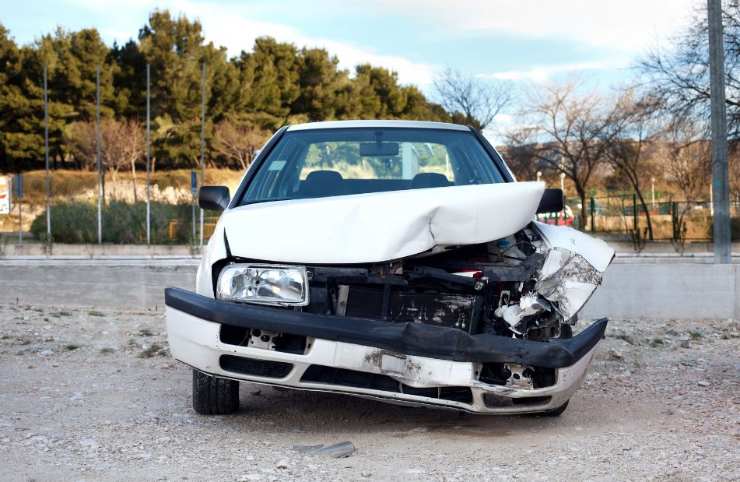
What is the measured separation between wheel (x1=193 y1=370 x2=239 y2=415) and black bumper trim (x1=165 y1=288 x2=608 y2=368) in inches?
34.5

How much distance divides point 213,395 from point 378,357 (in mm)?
1317

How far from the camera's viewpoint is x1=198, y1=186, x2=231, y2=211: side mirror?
5.83m

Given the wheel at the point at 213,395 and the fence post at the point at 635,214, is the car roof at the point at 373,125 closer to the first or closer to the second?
the wheel at the point at 213,395

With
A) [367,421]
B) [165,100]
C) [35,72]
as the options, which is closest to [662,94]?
[367,421]

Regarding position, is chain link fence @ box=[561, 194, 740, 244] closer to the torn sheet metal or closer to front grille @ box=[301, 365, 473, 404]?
the torn sheet metal

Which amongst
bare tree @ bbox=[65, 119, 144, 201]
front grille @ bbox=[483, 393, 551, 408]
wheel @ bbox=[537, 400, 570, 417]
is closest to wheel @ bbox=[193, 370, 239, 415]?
front grille @ bbox=[483, 393, 551, 408]

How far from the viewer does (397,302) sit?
470 cm

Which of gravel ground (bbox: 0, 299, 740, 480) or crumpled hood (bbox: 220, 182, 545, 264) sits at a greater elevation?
crumpled hood (bbox: 220, 182, 545, 264)

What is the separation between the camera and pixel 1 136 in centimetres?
5091

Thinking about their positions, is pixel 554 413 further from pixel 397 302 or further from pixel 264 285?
pixel 264 285

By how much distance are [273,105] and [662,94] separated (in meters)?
35.9

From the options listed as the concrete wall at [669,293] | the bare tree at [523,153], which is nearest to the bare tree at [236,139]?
the bare tree at [523,153]

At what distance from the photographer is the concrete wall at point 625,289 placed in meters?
10.2

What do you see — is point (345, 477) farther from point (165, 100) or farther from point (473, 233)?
point (165, 100)
